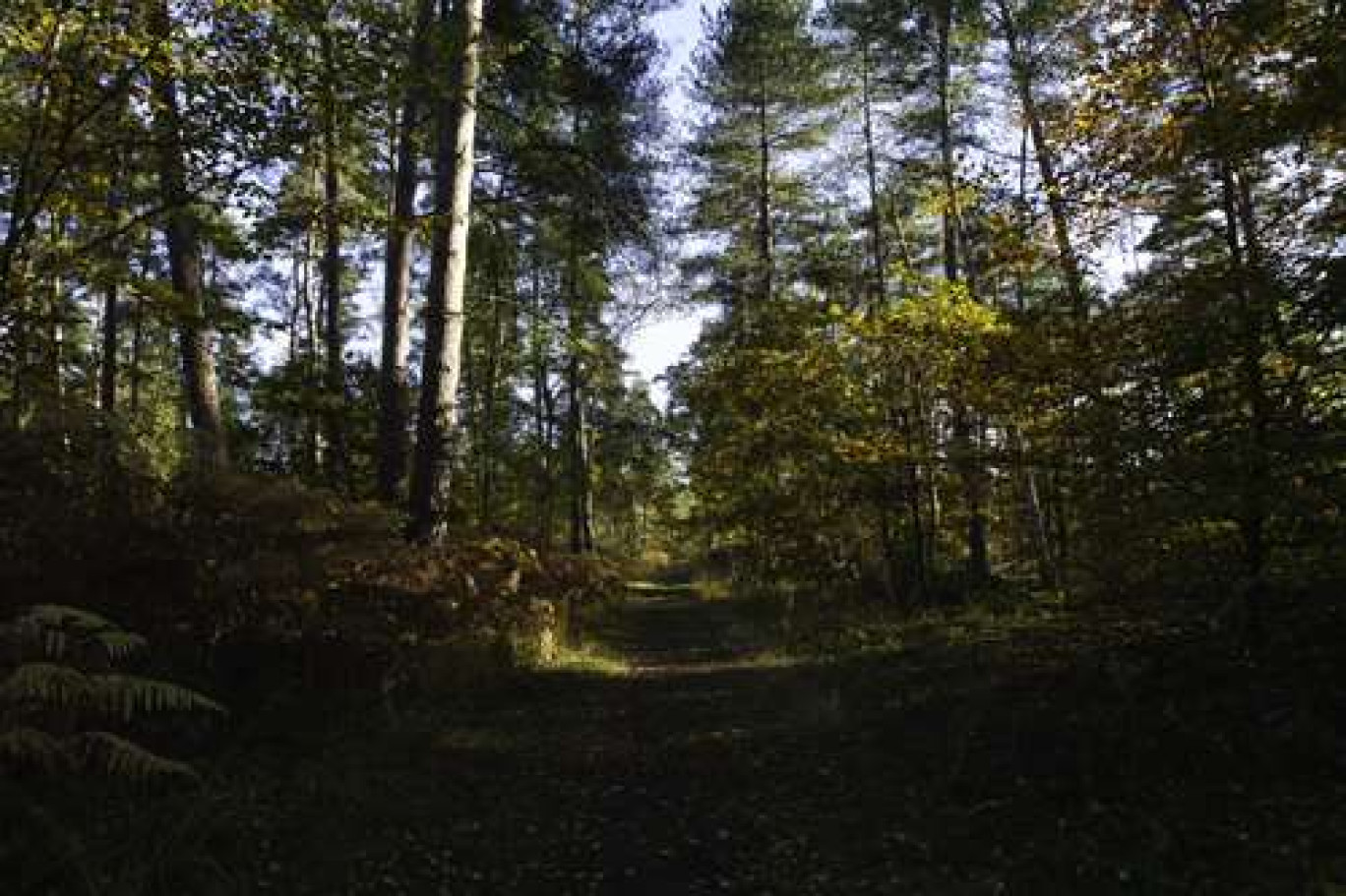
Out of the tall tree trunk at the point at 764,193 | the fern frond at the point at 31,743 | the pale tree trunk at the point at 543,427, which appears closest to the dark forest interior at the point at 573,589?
the fern frond at the point at 31,743

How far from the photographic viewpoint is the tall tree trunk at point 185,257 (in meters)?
6.04

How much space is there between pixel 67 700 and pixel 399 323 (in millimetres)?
7208

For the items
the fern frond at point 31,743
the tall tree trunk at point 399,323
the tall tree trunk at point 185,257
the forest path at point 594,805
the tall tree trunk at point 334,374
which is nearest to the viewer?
the fern frond at point 31,743

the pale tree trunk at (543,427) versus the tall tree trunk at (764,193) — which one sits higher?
the tall tree trunk at (764,193)

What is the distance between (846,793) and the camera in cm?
519

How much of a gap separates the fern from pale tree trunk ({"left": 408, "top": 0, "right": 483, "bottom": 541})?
3771mm

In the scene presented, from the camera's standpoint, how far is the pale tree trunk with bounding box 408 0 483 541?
8141 millimetres

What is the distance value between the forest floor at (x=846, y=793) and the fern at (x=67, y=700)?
443 mm

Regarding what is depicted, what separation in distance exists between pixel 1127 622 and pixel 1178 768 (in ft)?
7.68

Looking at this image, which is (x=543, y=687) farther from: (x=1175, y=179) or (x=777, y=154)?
(x=777, y=154)

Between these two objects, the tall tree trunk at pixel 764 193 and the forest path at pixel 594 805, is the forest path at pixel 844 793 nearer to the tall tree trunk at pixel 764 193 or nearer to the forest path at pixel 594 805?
the forest path at pixel 594 805

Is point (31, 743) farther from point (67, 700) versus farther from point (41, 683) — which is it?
point (67, 700)

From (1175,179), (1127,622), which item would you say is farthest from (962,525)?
(1175,179)

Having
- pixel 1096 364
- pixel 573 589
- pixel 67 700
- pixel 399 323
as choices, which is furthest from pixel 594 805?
pixel 399 323
